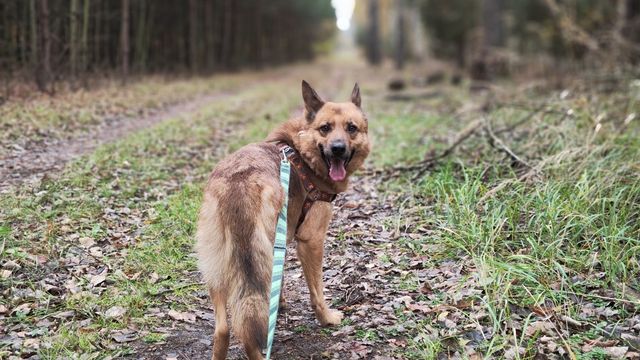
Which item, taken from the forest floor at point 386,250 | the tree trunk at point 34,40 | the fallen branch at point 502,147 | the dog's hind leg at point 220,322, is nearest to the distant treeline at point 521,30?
the forest floor at point 386,250

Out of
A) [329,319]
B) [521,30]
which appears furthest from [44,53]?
[521,30]

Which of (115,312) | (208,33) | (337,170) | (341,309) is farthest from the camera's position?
(208,33)

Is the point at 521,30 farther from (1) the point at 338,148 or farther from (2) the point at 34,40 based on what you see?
(1) the point at 338,148

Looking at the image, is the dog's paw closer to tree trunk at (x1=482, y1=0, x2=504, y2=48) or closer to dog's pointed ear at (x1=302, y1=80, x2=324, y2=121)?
dog's pointed ear at (x1=302, y1=80, x2=324, y2=121)

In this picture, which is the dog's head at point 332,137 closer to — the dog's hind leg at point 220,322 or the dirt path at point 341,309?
the dirt path at point 341,309

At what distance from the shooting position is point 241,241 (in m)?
3.13

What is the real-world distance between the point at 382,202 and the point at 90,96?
867 centimetres

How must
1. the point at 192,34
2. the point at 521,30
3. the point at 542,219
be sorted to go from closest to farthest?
the point at 542,219, the point at 192,34, the point at 521,30

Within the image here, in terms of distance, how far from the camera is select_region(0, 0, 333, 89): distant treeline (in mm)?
12133

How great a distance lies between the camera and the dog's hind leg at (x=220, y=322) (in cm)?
326

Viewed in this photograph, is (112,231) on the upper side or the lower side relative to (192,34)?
lower

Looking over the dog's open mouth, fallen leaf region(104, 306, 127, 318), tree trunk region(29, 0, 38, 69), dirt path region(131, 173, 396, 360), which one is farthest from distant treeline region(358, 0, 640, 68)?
tree trunk region(29, 0, 38, 69)

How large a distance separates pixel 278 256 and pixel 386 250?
2.25 m

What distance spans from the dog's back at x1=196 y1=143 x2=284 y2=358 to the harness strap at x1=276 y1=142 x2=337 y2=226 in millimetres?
463
